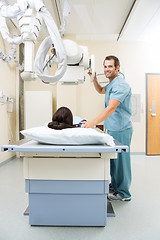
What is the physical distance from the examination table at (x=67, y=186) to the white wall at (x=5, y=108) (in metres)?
1.92

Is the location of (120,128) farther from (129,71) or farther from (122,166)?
(129,71)

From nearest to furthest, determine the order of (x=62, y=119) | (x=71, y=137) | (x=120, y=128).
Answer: (x=71, y=137) < (x=62, y=119) < (x=120, y=128)

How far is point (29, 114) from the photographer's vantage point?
3381mm

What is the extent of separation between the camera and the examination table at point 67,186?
1.23 meters

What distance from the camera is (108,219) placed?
4.75ft

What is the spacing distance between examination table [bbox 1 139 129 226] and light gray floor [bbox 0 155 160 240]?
61 millimetres

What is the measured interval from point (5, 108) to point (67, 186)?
7.57ft

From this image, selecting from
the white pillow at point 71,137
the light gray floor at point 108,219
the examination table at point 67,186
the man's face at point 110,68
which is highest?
the man's face at point 110,68

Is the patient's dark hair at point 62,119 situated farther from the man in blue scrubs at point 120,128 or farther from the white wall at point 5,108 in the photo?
the white wall at point 5,108

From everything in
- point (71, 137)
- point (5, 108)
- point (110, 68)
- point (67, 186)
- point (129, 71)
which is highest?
point (129, 71)

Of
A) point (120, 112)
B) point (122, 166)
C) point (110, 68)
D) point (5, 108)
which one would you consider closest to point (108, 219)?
point (122, 166)

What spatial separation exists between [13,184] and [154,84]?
320 cm

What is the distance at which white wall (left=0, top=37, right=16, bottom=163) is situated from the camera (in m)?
3.00

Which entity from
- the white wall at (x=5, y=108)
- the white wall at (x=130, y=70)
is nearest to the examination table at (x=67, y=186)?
the white wall at (x=5, y=108)
